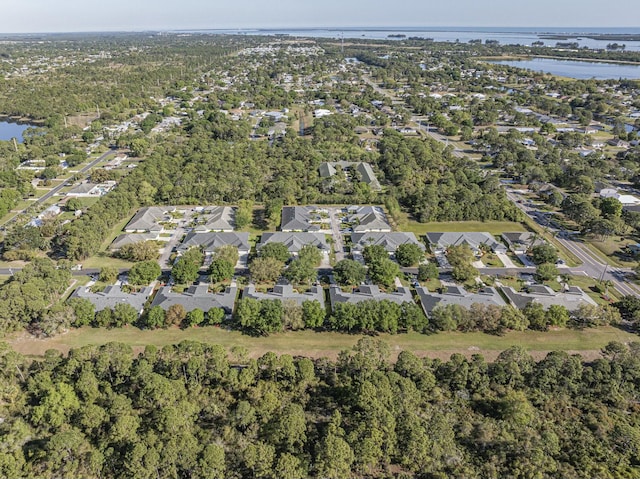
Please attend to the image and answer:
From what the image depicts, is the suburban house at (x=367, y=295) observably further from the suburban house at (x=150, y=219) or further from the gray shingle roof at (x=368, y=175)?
the gray shingle roof at (x=368, y=175)

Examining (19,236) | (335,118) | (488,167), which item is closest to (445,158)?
(488,167)

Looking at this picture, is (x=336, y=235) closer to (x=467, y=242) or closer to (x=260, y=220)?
(x=260, y=220)

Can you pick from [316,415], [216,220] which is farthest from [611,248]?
[216,220]

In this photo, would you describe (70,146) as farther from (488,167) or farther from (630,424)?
(630,424)

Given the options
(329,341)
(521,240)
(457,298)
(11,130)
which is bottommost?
(329,341)

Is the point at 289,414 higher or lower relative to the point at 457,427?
higher

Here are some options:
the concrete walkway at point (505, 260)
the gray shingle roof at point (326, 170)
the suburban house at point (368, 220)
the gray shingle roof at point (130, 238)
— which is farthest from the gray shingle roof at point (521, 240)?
the gray shingle roof at point (130, 238)
